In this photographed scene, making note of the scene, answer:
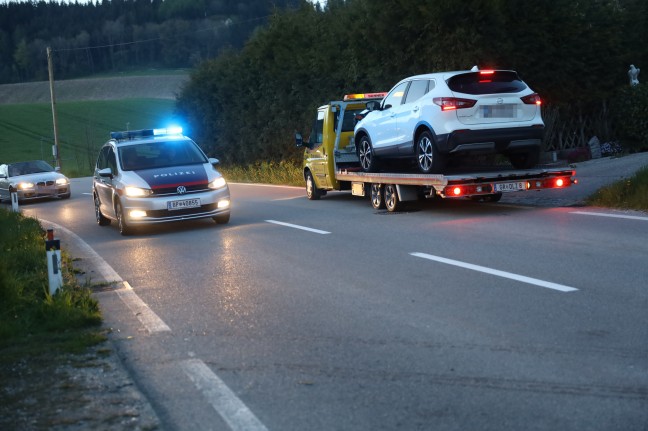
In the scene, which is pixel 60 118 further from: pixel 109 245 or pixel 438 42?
pixel 109 245

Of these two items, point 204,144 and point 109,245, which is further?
point 204,144

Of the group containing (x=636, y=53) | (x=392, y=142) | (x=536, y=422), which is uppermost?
(x=636, y=53)

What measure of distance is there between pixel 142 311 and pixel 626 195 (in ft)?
30.1

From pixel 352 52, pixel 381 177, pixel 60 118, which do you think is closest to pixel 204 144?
pixel 352 52

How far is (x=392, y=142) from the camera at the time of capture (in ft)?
52.4

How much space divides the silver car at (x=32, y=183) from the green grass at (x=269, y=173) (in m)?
6.54

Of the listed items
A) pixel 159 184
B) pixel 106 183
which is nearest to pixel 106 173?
pixel 106 183

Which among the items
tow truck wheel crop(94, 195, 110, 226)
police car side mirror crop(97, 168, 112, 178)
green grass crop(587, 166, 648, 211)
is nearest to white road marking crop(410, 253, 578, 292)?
green grass crop(587, 166, 648, 211)

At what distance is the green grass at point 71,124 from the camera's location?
78062mm

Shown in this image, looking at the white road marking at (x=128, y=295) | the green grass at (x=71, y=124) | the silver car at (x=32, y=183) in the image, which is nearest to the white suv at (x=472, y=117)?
the white road marking at (x=128, y=295)

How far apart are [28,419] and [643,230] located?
28.7 ft

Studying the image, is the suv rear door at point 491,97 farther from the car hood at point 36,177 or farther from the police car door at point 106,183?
the car hood at point 36,177

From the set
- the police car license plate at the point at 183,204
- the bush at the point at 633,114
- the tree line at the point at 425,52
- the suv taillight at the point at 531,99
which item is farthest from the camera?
the bush at the point at 633,114

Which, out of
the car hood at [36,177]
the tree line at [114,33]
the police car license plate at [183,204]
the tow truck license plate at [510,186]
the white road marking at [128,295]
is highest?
the tree line at [114,33]
